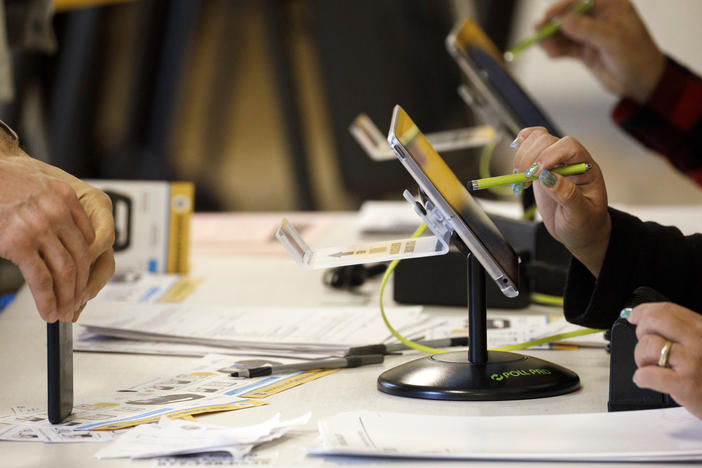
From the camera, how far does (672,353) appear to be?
0.64 metres

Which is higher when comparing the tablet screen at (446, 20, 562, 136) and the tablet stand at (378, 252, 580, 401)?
the tablet screen at (446, 20, 562, 136)

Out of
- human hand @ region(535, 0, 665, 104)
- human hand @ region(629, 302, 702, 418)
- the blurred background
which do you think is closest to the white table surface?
human hand @ region(629, 302, 702, 418)

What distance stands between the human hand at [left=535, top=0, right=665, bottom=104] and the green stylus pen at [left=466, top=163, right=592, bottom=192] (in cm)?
Result: 94

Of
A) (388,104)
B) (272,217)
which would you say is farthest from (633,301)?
(388,104)

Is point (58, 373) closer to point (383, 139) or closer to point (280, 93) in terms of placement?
point (383, 139)

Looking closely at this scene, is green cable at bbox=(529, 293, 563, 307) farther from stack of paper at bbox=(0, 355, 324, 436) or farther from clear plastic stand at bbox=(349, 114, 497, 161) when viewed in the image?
stack of paper at bbox=(0, 355, 324, 436)

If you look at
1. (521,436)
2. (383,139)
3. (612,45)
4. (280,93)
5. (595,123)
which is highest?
(280,93)

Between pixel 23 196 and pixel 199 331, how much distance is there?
0.39 m

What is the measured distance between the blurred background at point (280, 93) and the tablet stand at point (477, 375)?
2.91 m

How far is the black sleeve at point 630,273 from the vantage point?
2.92 feet

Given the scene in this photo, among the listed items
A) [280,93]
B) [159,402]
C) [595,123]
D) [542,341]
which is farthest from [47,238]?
[280,93]

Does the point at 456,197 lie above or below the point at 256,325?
above

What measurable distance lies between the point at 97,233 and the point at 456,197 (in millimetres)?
311

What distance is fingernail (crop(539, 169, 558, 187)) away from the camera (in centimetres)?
76
